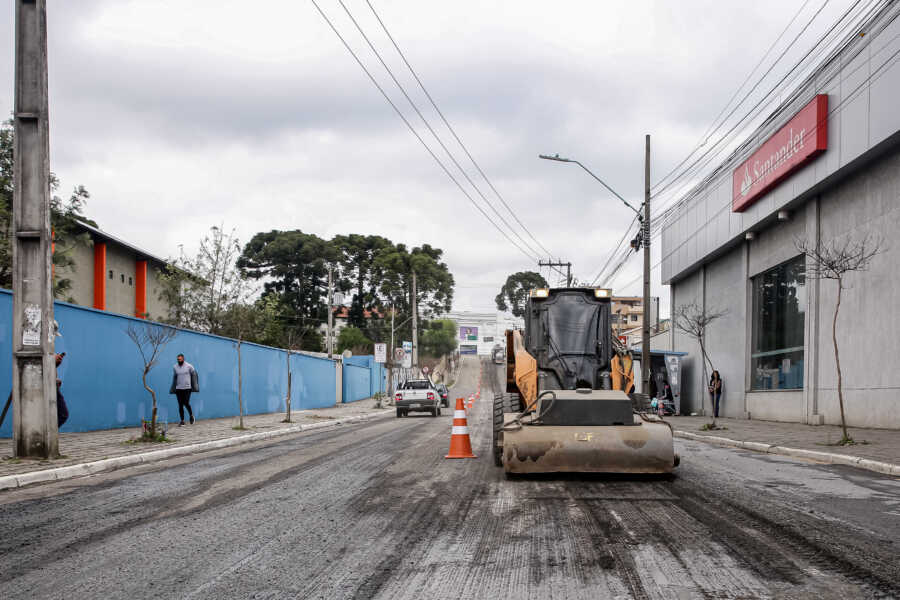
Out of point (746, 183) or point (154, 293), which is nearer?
point (746, 183)

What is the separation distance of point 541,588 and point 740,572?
1.21 metres

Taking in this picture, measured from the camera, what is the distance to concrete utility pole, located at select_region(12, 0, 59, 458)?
32.4 feet

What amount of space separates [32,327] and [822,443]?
43.3 feet

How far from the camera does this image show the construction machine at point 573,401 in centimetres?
803

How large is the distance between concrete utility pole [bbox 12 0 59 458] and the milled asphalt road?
2.22m

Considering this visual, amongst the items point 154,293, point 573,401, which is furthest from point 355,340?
point 573,401

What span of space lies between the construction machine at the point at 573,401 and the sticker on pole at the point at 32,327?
21.1ft

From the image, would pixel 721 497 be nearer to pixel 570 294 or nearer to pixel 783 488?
pixel 783 488

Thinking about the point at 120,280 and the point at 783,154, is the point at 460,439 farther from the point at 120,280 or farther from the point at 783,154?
the point at 120,280

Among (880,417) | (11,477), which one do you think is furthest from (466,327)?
(11,477)

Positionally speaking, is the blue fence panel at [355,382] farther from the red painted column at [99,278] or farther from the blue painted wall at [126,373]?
the red painted column at [99,278]

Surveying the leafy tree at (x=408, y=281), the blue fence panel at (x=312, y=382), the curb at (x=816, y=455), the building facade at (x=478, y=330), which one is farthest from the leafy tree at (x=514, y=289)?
the curb at (x=816, y=455)

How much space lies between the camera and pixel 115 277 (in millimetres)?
35594

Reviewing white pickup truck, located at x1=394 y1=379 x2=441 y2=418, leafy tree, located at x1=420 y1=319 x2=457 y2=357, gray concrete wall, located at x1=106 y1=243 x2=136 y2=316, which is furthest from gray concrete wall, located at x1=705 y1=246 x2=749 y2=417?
leafy tree, located at x1=420 y1=319 x2=457 y2=357
